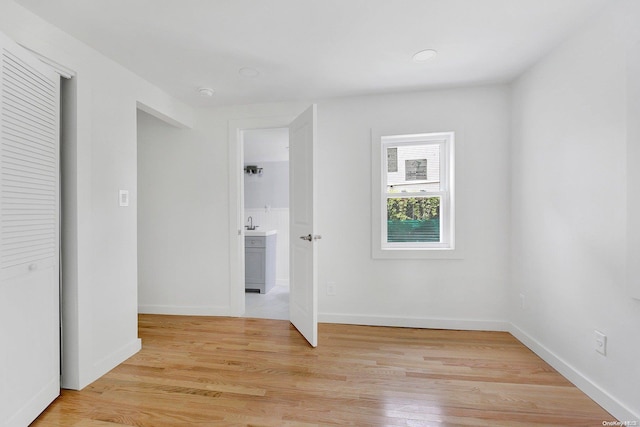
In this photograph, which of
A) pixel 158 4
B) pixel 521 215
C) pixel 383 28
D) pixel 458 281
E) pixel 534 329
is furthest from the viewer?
pixel 458 281

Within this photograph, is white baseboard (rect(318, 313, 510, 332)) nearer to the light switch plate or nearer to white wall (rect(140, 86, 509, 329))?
white wall (rect(140, 86, 509, 329))

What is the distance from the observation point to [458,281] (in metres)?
2.88

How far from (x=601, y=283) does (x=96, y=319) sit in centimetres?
321

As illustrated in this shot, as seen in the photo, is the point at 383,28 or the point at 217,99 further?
the point at 217,99

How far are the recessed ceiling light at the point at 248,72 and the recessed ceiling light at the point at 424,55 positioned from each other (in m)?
1.26

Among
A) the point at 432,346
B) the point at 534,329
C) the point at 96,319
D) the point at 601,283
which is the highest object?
the point at 601,283

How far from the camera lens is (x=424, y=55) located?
2213 millimetres

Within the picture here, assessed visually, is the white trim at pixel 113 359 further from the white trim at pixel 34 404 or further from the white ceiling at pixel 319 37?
the white ceiling at pixel 319 37

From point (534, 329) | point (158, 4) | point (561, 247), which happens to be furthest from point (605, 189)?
point (158, 4)

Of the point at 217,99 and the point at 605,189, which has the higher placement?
the point at 217,99

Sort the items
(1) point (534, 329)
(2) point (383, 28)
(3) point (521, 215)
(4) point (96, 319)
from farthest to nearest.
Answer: (3) point (521, 215), (1) point (534, 329), (4) point (96, 319), (2) point (383, 28)

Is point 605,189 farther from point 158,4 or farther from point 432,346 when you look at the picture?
point 158,4

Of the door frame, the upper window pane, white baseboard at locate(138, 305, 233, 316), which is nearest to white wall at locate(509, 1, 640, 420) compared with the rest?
the upper window pane

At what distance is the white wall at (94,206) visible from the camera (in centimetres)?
191
